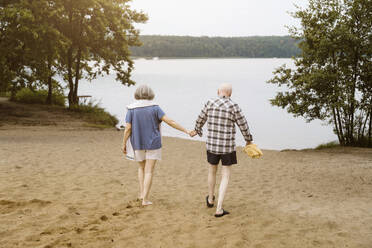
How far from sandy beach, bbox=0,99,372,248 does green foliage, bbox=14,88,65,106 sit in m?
16.4

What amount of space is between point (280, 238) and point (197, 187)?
12.3ft

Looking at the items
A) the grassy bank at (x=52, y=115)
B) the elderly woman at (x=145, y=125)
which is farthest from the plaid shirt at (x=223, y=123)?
the grassy bank at (x=52, y=115)

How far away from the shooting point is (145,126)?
19.1 feet

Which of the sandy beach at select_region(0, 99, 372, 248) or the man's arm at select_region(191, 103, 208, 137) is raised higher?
the man's arm at select_region(191, 103, 208, 137)

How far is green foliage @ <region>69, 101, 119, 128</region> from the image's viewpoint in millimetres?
23530

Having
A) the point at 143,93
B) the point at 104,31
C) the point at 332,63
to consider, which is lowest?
the point at 143,93

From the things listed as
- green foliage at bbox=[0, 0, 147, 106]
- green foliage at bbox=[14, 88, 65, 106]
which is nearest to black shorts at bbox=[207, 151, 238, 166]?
green foliage at bbox=[0, 0, 147, 106]

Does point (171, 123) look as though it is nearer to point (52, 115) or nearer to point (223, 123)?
point (223, 123)

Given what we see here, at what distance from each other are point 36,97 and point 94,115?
6.73 meters

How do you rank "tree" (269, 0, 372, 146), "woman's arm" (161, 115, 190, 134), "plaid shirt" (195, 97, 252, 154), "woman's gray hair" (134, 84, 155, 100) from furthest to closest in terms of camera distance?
"tree" (269, 0, 372, 146) < "woman's arm" (161, 115, 190, 134) < "woman's gray hair" (134, 84, 155, 100) < "plaid shirt" (195, 97, 252, 154)

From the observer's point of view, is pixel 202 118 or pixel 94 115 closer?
pixel 202 118

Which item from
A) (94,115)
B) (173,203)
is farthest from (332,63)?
(94,115)

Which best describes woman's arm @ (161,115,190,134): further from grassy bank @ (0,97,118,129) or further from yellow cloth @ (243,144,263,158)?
grassy bank @ (0,97,118,129)

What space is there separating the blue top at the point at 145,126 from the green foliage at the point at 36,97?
2469 centimetres
